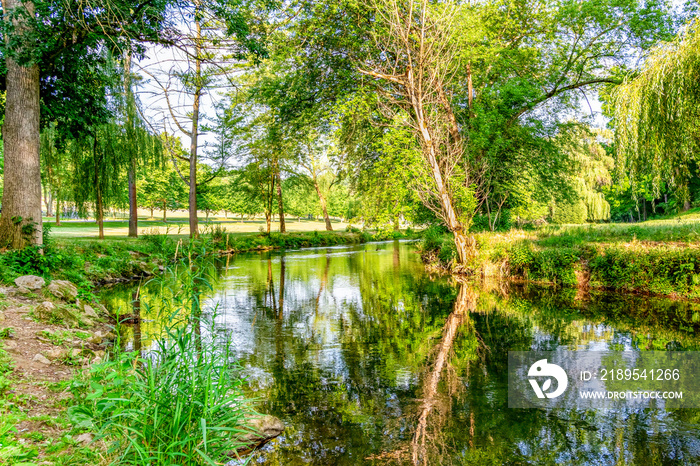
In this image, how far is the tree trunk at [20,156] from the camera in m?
8.07

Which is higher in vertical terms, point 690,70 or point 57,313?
point 690,70

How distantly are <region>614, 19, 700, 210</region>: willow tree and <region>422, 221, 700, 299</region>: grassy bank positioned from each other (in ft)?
8.30

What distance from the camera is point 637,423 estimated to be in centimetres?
405

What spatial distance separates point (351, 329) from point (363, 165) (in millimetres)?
10211

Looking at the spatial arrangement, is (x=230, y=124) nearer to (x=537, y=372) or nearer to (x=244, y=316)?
(x=244, y=316)

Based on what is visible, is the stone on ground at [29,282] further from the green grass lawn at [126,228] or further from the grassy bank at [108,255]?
the green grass lawn at [126,228]

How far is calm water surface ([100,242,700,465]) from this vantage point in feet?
11.9

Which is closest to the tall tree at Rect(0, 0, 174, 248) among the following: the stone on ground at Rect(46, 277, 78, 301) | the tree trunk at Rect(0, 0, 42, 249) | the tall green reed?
the tree trunk at Rect(0, 0, 42, 249)

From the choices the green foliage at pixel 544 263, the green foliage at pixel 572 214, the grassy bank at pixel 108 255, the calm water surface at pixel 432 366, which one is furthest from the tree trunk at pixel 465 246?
the green foliage at pixel 572 214

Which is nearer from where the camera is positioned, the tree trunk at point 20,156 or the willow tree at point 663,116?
the willow tree at point 663,116

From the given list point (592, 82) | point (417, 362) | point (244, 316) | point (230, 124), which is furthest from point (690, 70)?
point (230, 124)

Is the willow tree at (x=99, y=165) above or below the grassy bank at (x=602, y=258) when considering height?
above

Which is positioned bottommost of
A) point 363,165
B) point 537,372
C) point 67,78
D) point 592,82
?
point 537,372

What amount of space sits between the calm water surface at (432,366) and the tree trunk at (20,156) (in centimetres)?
261
